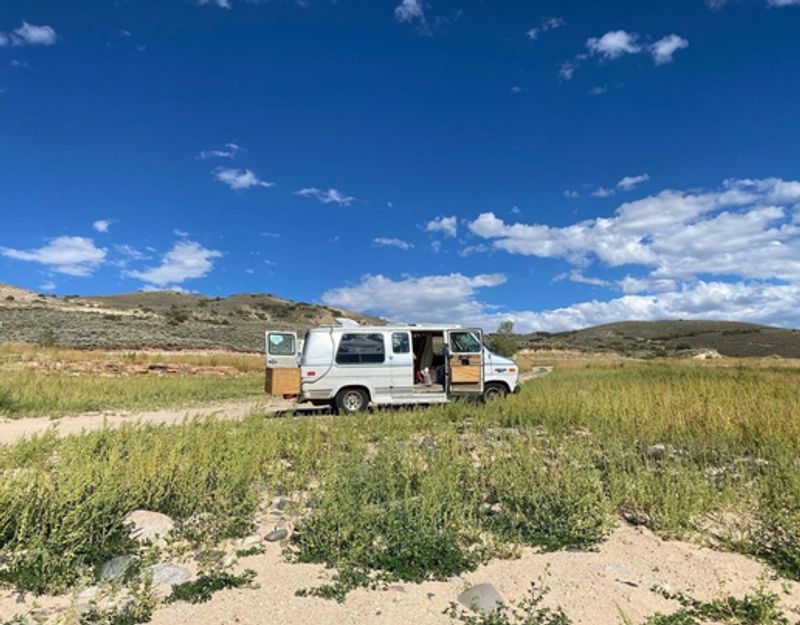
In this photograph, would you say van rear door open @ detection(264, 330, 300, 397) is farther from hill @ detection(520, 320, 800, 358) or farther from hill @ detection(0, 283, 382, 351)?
hill @ detection(520, 320, 800, 358)

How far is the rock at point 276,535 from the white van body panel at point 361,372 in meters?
7.97

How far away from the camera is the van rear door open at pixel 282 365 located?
12508 millimetres

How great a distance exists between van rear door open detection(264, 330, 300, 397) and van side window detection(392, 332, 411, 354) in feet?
8.07

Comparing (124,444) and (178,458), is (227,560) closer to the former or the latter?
(178,458)

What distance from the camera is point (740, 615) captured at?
3.44m

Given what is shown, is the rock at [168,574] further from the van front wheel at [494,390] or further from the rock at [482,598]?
the van front wheel at [494,390]

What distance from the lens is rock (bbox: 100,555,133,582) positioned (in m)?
3.86

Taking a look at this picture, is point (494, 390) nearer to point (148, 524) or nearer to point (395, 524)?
point (395, 524)

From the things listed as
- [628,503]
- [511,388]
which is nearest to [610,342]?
[511,388]

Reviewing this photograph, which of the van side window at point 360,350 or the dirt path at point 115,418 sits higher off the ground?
the van side window at point 360,350

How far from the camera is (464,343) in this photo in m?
13.6

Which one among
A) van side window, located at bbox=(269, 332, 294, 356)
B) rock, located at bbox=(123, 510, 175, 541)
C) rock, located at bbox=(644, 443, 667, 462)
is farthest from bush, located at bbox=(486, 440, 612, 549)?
van side window, located at bbox=(269, 332, 294, 356)

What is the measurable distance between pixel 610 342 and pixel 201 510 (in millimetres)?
104822

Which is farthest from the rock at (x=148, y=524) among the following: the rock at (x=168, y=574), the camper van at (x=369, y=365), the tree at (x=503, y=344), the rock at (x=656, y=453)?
the tree at (x=503, y=344)
